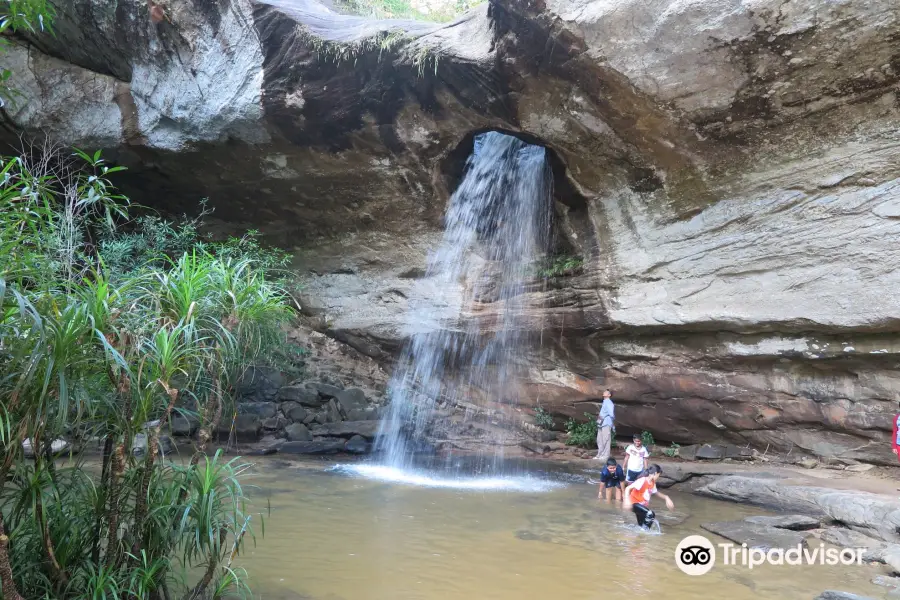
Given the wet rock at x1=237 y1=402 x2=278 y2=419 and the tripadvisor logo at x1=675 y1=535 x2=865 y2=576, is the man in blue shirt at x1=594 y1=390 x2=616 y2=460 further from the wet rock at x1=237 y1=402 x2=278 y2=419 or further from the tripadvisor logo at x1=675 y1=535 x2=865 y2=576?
the wet rock at x1=237 y1=402 x2=278 y2=419

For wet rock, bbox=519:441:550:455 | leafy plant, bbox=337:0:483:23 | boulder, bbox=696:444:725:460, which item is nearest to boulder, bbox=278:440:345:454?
wet rock, bbox=519:441:550:455

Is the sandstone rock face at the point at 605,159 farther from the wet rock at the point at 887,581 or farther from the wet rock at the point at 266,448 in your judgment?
the wet rock at the point at 887,581

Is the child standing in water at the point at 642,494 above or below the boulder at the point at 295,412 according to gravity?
below

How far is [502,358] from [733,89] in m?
5.86

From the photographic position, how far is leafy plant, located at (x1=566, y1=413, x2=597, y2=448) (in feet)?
34.1

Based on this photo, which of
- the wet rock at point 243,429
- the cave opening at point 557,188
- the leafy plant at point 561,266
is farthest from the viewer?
the wet rock at point 243,429

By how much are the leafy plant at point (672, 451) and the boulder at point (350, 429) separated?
498cm

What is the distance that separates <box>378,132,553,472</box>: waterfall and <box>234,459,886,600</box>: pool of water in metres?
3.82

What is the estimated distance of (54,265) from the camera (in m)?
2.81

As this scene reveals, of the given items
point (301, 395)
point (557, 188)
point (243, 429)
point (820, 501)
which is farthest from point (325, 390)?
point (820, 501)

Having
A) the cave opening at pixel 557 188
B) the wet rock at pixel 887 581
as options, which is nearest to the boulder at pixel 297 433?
the cave opening at pixel 557 188

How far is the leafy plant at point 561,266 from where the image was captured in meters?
9.76

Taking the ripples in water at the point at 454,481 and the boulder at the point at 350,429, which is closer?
the ripples in water at the point at 454,481

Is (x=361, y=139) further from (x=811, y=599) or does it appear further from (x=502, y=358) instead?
(x=811, y=599)
